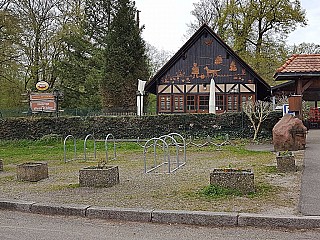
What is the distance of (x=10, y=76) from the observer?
125ft

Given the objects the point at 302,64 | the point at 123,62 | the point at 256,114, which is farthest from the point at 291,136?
the point at 123,62

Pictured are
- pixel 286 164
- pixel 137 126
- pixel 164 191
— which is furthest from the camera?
pixel 137 126

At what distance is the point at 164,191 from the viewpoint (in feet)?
30.5

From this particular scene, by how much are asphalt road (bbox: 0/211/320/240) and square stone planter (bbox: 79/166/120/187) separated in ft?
7.61

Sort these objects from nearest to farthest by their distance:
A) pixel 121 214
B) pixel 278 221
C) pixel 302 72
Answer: pixel 278 221 → pixel 121 214 → pixel 302 72

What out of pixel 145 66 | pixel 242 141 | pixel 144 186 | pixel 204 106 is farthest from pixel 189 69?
pixel 144 186

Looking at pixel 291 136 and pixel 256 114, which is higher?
pixel 256 114

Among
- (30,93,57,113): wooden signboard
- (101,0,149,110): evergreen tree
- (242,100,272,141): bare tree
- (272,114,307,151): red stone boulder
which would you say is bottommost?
(272,114,307,151): red stone boulder

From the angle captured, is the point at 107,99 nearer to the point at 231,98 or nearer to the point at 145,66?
the point at 145,66

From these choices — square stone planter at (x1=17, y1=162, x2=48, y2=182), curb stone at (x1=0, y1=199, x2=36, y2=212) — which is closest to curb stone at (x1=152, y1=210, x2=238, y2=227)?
curb stone at (x1=0, y1=199, x2=36, y2=212)

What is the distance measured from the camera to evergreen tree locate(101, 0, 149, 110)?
1556 inches

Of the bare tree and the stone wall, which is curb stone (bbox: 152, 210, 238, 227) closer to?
the bare tree

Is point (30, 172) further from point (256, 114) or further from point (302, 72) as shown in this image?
point (256, 114)

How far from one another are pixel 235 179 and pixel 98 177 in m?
3.10
